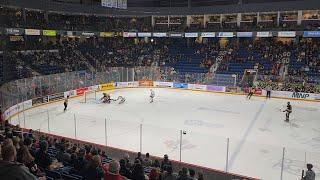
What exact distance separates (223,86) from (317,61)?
9.91 m

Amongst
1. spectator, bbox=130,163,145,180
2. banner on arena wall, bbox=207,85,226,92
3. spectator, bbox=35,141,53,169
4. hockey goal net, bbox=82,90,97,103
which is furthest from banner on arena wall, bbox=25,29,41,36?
spectator, bbox=130,163,145,180

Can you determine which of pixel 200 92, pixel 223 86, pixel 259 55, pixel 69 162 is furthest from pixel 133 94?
pixel 69 162

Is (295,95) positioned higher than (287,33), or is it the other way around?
(287,33)

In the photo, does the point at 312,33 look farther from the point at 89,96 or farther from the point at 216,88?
the point at 89,96

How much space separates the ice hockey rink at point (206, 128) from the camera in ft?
44.3

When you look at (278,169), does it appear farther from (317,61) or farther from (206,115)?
(317,61)

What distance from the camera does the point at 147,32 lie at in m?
43.0

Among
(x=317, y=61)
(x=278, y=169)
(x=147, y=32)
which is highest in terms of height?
(x=147, y=32)

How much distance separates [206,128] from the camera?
19219 mm

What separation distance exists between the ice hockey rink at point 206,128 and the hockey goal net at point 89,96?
303mm

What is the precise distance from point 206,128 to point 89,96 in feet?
47.6

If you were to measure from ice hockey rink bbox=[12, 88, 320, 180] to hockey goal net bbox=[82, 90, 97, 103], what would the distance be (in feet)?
0.99

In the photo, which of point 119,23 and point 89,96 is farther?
point 119,23

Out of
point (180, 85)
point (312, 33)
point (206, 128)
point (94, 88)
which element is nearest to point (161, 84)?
point (180, 85)
